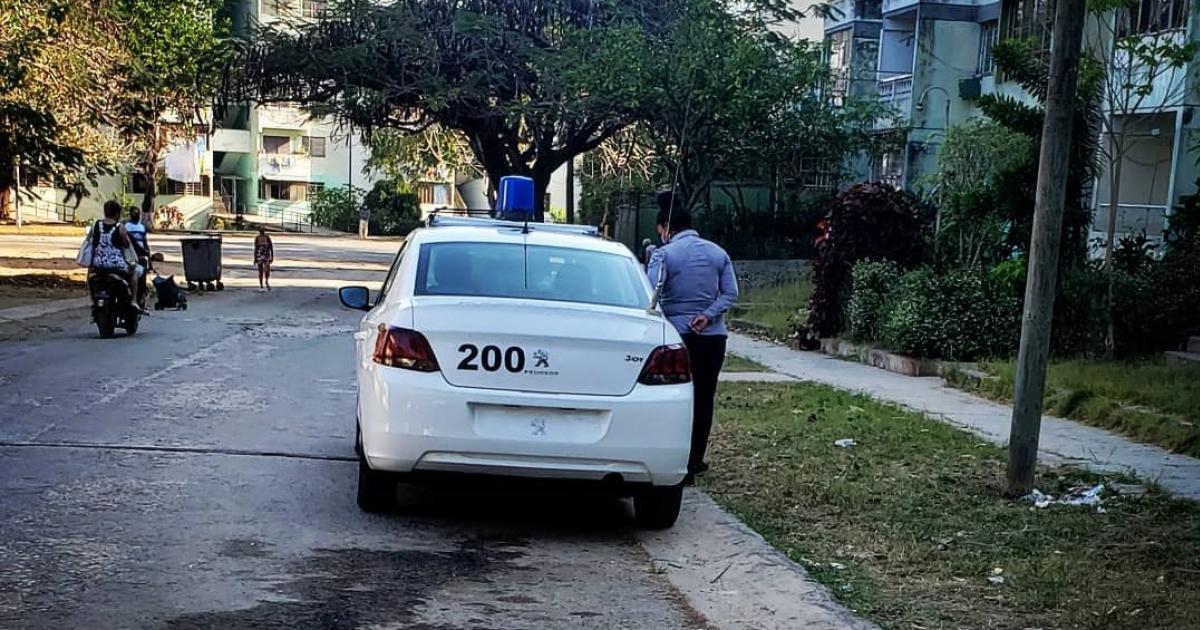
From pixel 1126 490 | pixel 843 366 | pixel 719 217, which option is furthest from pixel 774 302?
pixel 1126 490

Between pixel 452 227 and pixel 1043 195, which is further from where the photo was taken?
pixel 452 227

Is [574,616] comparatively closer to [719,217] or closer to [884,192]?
[884,192]

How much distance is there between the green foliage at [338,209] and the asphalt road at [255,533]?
6307 centimetres

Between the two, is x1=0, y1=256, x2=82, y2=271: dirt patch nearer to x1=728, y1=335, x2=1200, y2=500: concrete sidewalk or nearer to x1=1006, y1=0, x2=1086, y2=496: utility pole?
x1=728, y1=335, x2=1200, y2=500: concrete sidewalk

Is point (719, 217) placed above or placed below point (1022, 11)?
below

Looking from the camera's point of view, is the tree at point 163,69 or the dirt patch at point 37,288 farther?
the tree at point 163,69

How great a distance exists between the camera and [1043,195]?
288 inches

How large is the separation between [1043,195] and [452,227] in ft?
11.9

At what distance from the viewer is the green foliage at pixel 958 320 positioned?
45.6 ft

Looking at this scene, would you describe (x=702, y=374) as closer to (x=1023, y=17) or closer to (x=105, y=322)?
(x=105, y=322)

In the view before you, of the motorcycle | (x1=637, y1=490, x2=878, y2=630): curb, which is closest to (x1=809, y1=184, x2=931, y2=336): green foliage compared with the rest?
the motorcycle

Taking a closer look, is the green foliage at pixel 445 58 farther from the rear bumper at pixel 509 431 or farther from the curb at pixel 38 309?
the rear bumper at pixel 509 431

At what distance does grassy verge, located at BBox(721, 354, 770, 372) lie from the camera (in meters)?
14.8

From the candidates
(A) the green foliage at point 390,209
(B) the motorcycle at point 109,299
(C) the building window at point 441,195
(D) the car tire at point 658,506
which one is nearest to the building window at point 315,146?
(C) the building window at point 441,195
